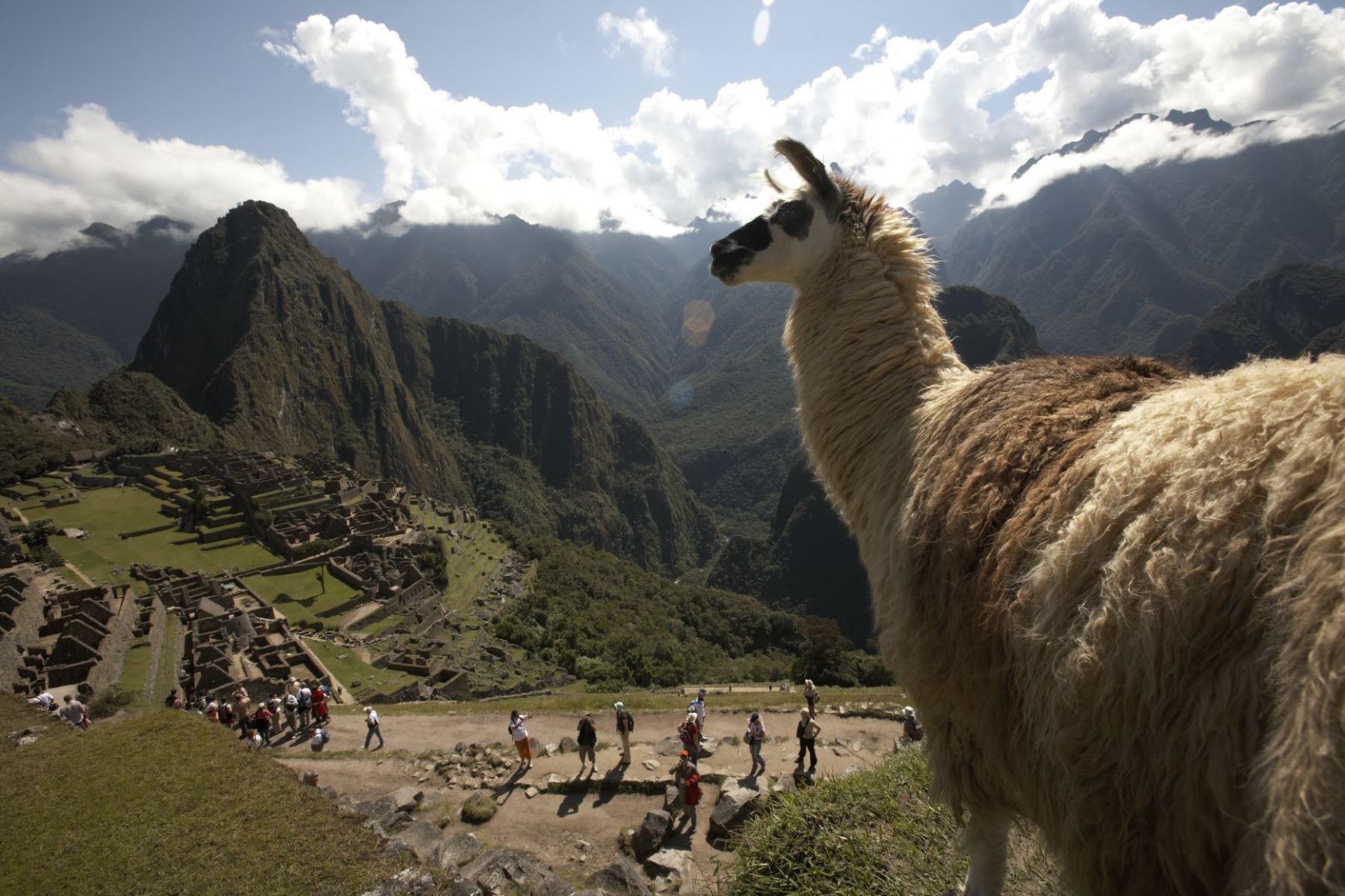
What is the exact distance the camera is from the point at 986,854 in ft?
10.6

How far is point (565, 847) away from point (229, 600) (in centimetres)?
3680

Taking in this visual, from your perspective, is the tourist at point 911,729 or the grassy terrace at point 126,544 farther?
the grassy terrace at point 126,544

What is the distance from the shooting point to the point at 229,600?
35062 mm

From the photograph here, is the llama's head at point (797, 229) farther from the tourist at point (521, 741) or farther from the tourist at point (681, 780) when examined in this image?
the tourist at point (521, 741)

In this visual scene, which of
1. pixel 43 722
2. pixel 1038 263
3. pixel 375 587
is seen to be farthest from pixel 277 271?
pixel 1038 263

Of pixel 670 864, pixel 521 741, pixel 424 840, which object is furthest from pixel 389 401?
pixel 670 864

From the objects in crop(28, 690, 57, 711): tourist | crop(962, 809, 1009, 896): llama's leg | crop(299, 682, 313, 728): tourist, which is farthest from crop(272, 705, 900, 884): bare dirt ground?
crop(28, 690, 57, 711): tourist

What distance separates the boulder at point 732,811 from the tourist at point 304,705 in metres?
11.6

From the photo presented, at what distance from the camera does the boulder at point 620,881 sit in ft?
20.7

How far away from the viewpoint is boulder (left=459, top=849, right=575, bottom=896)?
241 inches

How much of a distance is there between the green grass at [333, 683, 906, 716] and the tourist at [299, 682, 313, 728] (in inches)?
83.6

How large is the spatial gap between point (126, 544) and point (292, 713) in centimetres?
4268

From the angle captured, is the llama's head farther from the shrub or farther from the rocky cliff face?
the rocky cliff face

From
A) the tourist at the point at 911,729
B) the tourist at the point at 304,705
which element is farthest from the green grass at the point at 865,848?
the tourist at the point at 304,705
